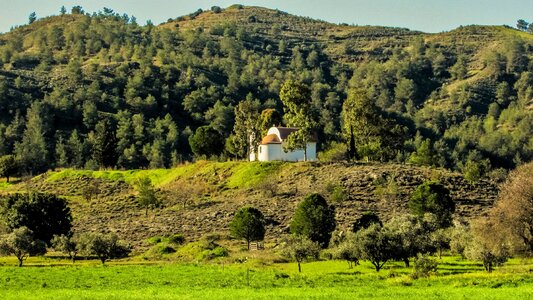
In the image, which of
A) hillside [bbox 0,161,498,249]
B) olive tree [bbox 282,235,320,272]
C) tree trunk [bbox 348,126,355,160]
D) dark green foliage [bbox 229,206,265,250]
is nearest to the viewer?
olive tree [bbox 282,235,320,272]

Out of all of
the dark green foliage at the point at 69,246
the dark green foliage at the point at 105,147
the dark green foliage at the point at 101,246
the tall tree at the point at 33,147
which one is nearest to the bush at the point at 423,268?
the dark green foliage at the point at 101,246

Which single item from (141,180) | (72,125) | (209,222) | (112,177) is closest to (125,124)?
(72,125)

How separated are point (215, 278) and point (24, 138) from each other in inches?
4852

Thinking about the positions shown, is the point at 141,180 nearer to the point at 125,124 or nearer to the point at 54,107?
the point at 125,124

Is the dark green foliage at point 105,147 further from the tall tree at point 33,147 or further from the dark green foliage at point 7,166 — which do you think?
the tall tree at point 33,147

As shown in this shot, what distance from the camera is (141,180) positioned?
106m

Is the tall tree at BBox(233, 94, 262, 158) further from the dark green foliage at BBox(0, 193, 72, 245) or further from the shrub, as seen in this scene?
the shrub

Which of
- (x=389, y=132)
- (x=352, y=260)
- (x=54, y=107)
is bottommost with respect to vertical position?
(x=352, y=260)

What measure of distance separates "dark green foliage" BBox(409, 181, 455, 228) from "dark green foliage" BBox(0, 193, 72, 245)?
41.5 m

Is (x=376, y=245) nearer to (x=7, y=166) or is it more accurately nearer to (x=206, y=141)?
(x=206, y=141)

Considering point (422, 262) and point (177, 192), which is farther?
point (177, 192)

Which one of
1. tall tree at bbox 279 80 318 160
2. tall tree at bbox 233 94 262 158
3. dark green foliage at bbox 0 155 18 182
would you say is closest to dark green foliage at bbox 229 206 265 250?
tall tree at bbox 279 80 318 160

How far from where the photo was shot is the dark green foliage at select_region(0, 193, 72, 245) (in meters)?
84.6

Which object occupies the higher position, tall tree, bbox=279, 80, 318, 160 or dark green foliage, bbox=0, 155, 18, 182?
tall tree, bbox=279, 80, 318, 160
